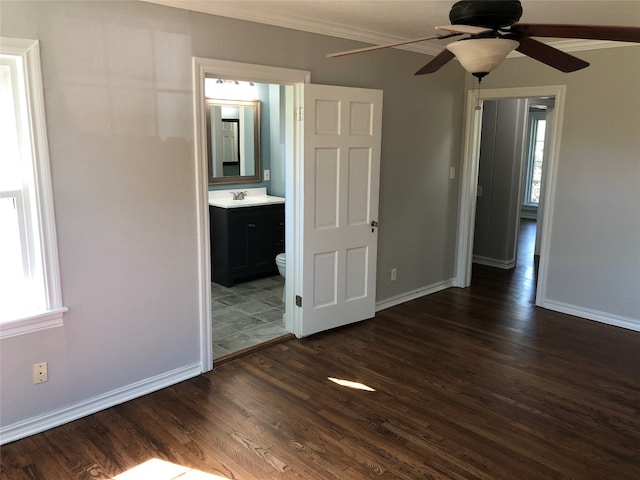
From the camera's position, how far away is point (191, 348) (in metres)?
3.36

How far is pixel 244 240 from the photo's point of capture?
533cm

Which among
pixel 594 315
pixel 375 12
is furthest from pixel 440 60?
pixel 594 315

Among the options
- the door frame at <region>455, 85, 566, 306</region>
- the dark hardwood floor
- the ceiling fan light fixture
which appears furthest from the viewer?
the door frame at <region>455, 85, 566, 306</region>

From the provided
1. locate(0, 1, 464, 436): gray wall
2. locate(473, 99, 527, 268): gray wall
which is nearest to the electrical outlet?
locate(0, 1, 464, 436): gray wall

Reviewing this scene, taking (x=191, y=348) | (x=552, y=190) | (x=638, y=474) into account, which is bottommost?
(x=638, y=474)

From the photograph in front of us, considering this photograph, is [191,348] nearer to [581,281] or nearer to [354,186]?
[354,186]

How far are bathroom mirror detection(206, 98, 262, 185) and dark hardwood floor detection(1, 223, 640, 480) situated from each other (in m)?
2.40

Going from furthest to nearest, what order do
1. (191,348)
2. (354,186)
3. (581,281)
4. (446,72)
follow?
(446,72)
(581,281)
(354,186)
(191,348)

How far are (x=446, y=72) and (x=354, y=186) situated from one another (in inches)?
67.7

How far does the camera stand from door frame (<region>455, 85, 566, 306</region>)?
4.56m

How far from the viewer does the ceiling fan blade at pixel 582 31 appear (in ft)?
6.54

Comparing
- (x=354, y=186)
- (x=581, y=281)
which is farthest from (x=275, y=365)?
(x=581, y=281)

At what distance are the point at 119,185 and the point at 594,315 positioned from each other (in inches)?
162

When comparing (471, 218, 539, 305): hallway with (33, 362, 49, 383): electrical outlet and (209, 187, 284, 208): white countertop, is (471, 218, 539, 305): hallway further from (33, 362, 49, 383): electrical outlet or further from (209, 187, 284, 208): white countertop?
(33, 362, 49, 383): electrical outlet
